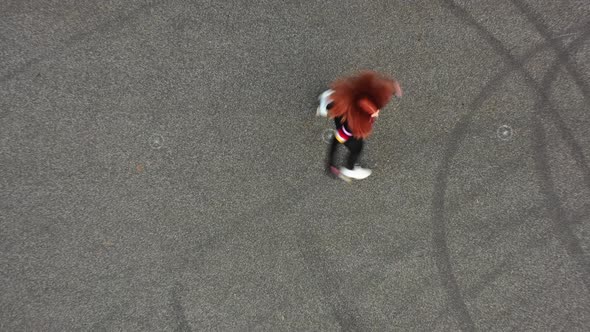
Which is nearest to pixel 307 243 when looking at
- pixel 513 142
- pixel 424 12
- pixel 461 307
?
pixel 461 307

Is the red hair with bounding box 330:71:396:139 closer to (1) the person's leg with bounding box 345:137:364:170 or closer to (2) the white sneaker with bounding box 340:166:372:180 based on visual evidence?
(1) the person's leg with bounding box 345:137:364:170

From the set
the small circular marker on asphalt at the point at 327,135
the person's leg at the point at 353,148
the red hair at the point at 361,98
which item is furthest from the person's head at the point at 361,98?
the small circular marker on asphalt at the point at 327,135

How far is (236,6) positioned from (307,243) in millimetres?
1834

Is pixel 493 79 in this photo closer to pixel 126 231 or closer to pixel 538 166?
pixel 538 166

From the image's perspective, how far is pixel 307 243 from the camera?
9.73 ft

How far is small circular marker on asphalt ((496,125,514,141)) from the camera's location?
119 inches

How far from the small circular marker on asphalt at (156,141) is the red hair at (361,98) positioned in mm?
1411

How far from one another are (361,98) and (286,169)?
1.04m

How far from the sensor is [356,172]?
2.84m

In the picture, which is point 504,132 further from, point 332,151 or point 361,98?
point 361,98

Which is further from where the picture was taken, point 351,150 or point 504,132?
point 504,132

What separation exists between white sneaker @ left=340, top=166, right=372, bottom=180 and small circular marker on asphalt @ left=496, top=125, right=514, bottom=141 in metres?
1.02

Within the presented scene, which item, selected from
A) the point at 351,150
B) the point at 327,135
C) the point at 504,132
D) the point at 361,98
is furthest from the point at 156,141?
the point at 504,132

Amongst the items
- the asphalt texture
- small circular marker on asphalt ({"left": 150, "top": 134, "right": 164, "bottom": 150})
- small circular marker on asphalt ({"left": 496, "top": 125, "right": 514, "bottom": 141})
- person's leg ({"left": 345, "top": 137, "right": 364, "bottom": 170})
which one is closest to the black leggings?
person's leg ({"left": 345, "top": 137, "right": 364, "bottom": 170})
